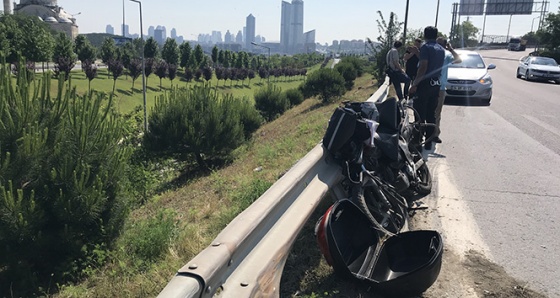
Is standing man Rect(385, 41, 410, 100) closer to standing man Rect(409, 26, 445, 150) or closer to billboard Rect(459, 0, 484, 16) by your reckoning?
standing man Rect(409, 26, 445, 150)

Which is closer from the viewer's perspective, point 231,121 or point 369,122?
point 369,122

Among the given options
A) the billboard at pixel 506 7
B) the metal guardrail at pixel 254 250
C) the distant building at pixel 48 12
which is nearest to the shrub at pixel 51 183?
the metal guardrail at pixel 254 250

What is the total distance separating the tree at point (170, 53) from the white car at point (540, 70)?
6582 cm

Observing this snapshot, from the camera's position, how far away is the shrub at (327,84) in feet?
80.6

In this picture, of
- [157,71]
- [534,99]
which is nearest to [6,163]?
[534,99]

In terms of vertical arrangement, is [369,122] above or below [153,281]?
above

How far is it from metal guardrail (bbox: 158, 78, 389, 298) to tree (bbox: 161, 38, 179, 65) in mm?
81481

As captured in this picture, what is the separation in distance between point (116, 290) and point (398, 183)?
2.80 meters

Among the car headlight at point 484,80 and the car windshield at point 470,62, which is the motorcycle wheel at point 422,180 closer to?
the car headlight at point 484,80

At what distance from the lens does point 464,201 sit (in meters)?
5.32

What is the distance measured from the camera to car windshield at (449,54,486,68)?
47.6ft

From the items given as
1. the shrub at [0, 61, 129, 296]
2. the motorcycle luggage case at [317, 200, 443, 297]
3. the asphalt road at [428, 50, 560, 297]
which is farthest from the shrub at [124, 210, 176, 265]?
the asphalt road at [428, 50, 560, 297]

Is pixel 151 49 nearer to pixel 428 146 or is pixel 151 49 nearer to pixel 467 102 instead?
pixel 467 102

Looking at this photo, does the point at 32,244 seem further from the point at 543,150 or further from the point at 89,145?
the point at 543,150
